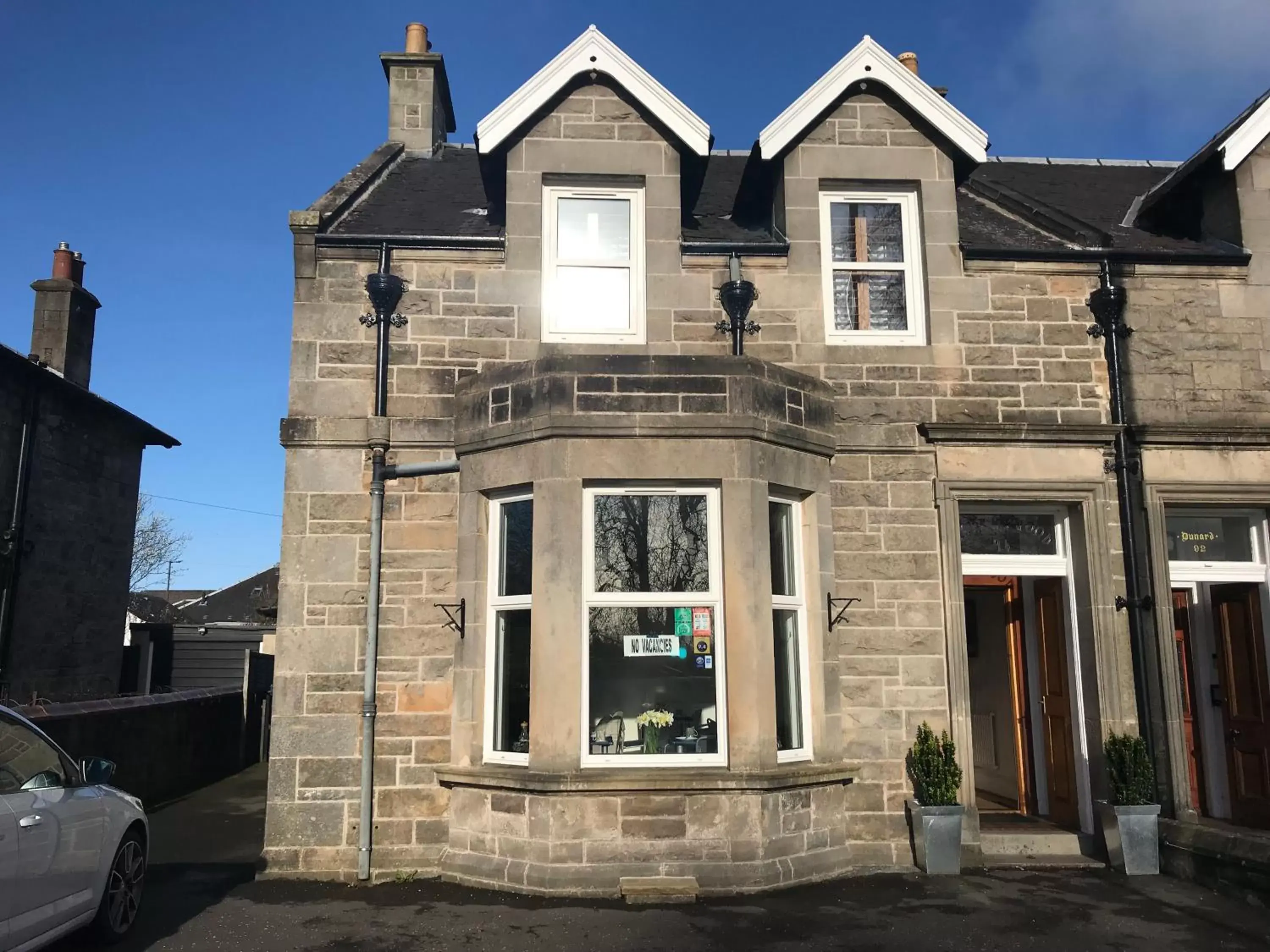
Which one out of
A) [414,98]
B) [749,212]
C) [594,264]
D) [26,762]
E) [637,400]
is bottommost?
[26,762]

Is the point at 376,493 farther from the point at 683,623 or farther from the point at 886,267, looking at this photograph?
the point at 886,267

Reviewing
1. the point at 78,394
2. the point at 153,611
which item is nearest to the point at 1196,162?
the point at 78,394

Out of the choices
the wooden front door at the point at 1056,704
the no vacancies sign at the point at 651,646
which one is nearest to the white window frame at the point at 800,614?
the no vacancies sign at the point at 651,646

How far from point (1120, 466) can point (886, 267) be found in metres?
2.75

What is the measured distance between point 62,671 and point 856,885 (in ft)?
44.3

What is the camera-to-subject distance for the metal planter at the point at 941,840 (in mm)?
7785

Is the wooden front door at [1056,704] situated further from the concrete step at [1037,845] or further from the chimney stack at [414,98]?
the chimney stack at [414,98]

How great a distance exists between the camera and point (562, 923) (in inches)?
252

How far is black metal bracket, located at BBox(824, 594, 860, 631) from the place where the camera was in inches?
325

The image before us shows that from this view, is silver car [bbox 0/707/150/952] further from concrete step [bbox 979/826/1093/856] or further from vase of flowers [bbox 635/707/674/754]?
concrete step [bbox 979/826/1093/856]

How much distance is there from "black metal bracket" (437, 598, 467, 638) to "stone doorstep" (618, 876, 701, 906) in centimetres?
230

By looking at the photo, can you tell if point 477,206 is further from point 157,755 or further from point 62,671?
point 62,671

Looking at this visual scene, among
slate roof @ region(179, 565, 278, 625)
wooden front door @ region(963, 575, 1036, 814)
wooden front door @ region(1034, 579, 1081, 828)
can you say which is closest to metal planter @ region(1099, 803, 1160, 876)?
wooden front door @ region(1034, 579, 1081, 828)

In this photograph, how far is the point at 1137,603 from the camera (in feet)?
27.7
